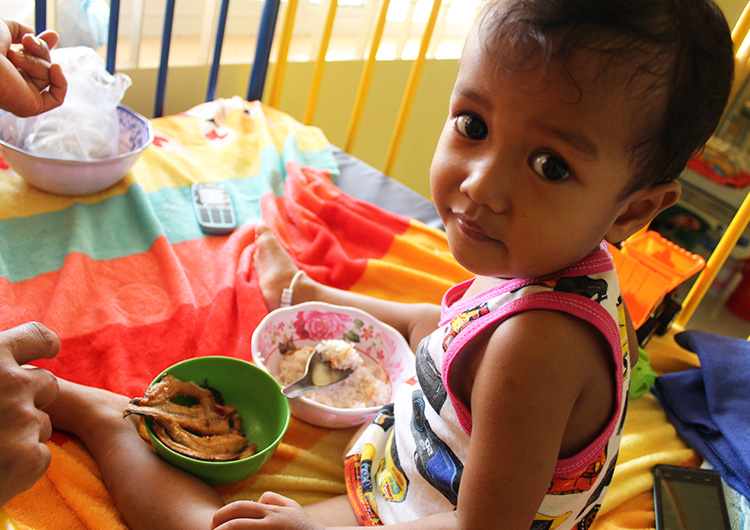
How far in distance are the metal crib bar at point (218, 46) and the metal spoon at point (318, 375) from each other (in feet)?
2.96

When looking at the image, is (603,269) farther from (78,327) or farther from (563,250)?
(78,327)

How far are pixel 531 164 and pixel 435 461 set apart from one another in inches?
14.5

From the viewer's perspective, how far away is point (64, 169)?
104 centimetres

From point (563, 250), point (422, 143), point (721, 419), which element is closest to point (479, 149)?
point (563, 250)

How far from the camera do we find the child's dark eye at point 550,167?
1.74ft

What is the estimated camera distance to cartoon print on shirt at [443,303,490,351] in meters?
0.64

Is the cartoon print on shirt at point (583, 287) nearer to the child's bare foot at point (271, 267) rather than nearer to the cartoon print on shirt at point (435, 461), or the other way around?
the cartoon print on shirt at point (435, 461)

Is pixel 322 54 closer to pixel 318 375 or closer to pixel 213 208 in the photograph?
pixel 213 208

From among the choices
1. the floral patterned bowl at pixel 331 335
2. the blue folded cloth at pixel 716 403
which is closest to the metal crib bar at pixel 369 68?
the floral patterned bowl at pixel 331 335

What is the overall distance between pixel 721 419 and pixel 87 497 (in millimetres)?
950

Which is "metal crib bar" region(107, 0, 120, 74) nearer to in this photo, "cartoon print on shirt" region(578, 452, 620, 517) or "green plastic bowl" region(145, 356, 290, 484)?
"green plastic bowl" region(145, 356, 290, 484)

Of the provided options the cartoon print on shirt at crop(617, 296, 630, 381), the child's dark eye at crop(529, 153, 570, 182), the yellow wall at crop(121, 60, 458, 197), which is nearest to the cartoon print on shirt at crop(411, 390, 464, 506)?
the cartoon print on shirt at crop(617, 296, 630, 381)

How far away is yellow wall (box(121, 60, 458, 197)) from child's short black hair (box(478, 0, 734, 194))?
1.28m

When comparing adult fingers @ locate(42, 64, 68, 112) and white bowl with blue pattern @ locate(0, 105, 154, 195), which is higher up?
adult fingers @ locate(42, 64, 68, 112)
